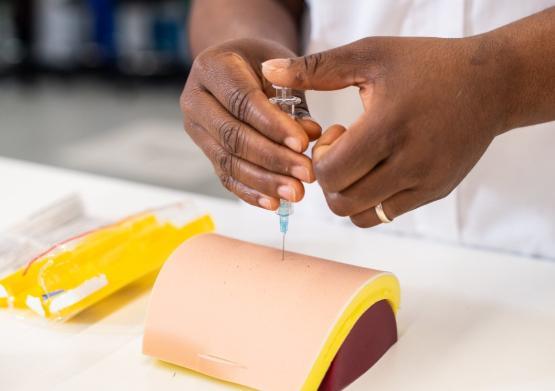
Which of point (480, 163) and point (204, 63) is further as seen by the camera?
point (480, 163)

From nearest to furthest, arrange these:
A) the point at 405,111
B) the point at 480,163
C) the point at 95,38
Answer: the point at 405,111
the point at 480,163
the point at 95,38

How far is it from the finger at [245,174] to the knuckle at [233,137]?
1 centimetres

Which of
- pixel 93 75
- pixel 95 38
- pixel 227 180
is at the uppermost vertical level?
pixel 227 180

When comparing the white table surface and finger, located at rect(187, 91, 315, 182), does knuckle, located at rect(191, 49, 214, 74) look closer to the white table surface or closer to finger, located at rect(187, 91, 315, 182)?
finger, located at rect(187, 91, 315, 182)

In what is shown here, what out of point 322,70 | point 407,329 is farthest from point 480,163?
point 322,70

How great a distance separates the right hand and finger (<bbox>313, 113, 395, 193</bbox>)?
4 centimetres

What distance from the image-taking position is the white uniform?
0.90 m

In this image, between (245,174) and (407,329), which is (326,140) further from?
(407,329)

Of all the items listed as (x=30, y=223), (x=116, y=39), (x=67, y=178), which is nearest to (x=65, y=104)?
(x=116, y=39)

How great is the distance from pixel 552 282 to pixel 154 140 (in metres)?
2.43

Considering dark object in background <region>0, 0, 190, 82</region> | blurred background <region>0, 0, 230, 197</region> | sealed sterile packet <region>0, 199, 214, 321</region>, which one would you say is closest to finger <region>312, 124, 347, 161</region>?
sealed sterile packet <region>0, 199, 214, 321</region>

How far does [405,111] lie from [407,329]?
0.26m

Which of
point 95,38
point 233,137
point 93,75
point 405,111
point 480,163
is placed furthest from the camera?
point 93,75

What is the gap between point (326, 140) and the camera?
632mm
